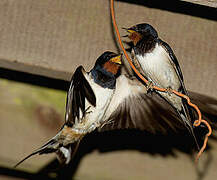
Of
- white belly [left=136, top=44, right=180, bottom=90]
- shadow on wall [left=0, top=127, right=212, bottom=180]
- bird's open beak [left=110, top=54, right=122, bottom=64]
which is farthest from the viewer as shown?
shadow on wall [left=0, top=127, right=212, bottom=180]

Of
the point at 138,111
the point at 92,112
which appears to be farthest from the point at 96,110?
the point at 138,111

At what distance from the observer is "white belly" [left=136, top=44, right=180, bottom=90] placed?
108 centimetres

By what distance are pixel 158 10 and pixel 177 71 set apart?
0.19m

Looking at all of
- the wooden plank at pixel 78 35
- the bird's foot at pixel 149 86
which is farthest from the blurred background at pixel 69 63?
the bird's foot at pixel 149 86

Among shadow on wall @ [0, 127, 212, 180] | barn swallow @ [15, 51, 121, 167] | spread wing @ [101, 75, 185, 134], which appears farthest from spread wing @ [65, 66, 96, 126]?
shadow on wall @ [0, 127, 212, 180]

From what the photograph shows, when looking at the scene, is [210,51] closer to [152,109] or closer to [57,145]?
[152,109]

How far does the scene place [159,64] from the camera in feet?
3.64

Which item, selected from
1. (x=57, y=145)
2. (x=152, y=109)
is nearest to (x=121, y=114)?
(x=152, y=109)

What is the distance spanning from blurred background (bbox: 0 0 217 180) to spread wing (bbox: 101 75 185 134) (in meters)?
0.11

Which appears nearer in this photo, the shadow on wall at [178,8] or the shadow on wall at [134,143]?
the shadow on wall at [178,8]

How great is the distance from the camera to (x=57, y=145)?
3.37ft

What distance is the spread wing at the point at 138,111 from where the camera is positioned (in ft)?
3.35

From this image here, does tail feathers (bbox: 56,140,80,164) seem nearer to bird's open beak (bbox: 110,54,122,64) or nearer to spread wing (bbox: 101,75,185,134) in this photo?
spread wing (bbox: 101,75,185,134)

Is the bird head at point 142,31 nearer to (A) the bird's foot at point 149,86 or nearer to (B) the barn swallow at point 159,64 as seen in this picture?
(B) the barn swallow at point 159,64
